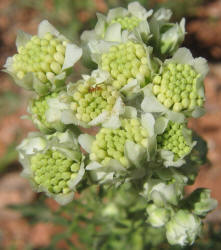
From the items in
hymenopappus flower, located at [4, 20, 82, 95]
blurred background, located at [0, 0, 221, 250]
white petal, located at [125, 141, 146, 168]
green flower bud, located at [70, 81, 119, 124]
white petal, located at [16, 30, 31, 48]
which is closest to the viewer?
white petal, located at [125, 141, 146, 168]

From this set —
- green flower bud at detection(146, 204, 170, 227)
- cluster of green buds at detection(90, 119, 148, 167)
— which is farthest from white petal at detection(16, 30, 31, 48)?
green flower bud at detection(146, 204, 170, 227)

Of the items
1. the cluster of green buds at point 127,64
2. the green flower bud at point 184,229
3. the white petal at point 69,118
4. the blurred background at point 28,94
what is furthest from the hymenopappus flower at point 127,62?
the blurred background at point 28,94

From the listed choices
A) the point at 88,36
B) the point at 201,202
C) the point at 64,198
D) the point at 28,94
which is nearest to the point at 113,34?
the point at 88,36

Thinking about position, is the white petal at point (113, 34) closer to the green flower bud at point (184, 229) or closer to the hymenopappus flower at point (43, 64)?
the hymenopappus flower at point (43, 64)

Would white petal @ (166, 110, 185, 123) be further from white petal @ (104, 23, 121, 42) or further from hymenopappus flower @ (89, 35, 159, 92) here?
white petal @ (104, 23, 121, 42)

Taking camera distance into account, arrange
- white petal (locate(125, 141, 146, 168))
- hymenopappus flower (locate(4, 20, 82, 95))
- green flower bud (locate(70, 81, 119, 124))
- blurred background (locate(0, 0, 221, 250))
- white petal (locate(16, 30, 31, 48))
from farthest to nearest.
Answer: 1. blurred background (locate(0, 0, 221, 250))
2. white petal (locate(16, 30, 31, 48))
3. hymenopappus flower (locate(4, 20, 82, 95))
4. green flower bud (locate(70, 81, 119, 124))
5. white petal (locate(125, 141, 146, 168))

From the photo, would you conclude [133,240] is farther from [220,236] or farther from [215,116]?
[215,116]

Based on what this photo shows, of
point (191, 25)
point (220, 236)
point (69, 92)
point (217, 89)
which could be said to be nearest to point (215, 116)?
point (217, 89)

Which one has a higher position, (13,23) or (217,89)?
(13,23)
